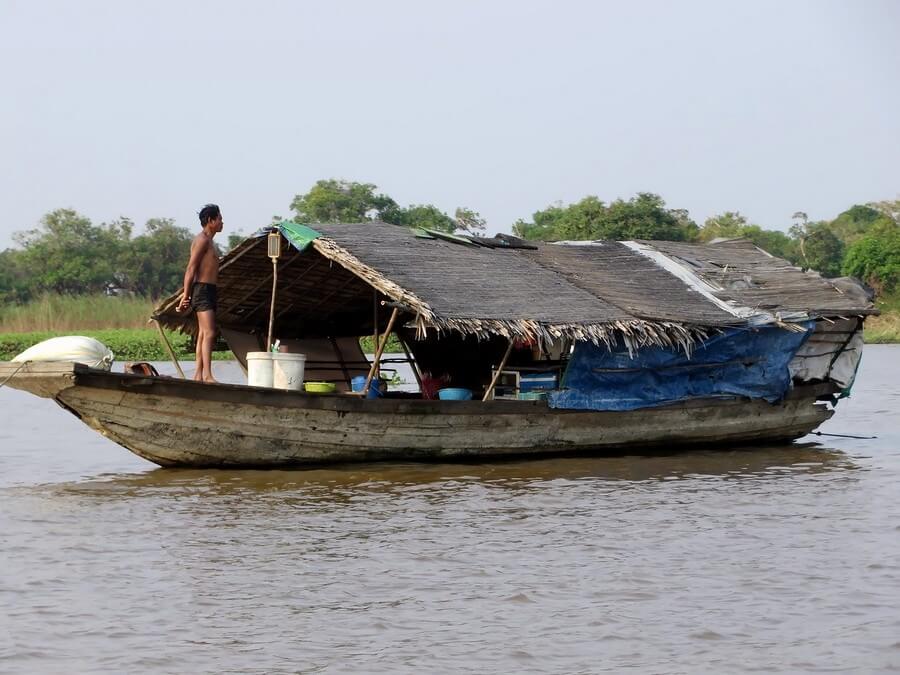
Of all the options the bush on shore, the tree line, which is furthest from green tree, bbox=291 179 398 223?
the bush on shore

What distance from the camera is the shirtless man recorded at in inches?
354

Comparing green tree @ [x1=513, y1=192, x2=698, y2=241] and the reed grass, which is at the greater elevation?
green tree @ [x1=513, y1=192, x2=698, y2=241]

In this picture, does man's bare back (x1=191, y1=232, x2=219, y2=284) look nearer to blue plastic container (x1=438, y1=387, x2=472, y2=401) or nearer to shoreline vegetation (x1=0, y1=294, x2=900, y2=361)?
blue plastic container (x1=438, y1=387, x2=472, y2=401)

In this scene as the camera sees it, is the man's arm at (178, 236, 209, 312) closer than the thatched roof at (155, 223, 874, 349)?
Yes

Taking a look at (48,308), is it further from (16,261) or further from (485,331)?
(485,331)

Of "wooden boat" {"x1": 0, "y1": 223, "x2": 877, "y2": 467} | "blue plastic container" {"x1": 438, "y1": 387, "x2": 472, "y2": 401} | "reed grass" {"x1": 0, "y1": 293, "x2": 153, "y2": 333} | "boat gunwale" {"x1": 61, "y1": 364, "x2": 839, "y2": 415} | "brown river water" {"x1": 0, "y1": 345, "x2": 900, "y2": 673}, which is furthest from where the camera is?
"reed grass" {"x1": 0, "y1": 293, "x2": 153, "y2": 333}

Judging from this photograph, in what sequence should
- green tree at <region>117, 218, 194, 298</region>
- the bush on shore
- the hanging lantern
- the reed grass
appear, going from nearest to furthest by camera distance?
the hanging lantern
the bush on shore
the reed grass
green tree at <region>117, 218, 194, 298</region>

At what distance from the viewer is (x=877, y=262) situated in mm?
35406

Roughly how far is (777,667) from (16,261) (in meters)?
39.1

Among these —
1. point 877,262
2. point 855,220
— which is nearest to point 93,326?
point 877,262

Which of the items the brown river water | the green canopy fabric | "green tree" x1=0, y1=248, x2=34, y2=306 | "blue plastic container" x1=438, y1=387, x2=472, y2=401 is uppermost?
"green tree" x1=0, y1=248, x2=34, y2=306

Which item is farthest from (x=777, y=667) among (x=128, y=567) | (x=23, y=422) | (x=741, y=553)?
(x=23, y=422)

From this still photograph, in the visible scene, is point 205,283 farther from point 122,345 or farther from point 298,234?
point 122,345

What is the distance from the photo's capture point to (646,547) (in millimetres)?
6832
